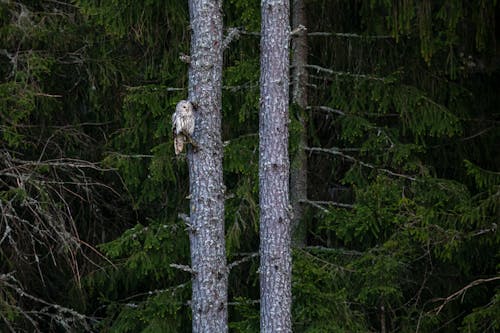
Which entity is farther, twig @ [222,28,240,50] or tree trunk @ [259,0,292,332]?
twig @ [222,28,240,50]

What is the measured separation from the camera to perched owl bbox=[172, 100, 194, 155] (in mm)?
6523

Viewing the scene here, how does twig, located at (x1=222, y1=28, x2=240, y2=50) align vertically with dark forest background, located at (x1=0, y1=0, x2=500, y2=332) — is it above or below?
above

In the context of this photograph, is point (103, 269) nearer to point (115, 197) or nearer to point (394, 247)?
point (115, 197)

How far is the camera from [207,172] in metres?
6.88

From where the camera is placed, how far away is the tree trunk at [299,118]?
27.7ft

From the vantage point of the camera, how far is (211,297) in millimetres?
6949

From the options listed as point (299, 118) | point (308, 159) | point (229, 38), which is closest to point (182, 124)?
point (229, 38)

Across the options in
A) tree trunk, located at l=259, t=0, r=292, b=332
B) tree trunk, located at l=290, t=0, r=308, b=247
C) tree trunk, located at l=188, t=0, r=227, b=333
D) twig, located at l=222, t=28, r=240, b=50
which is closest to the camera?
tree trunk, located at l=259, t=0, r=292, b=332

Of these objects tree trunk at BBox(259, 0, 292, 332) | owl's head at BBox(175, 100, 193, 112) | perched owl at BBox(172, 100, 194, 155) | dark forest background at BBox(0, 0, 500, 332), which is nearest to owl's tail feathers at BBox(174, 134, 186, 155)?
perched owl at BBox(172, 100, 194, 155)

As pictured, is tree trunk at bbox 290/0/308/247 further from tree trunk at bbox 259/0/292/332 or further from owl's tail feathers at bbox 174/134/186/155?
owl's tail feathers at bbox 174/134/186/155

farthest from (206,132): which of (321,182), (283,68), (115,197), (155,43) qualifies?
(115,197)

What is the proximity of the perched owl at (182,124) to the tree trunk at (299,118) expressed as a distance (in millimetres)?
1892

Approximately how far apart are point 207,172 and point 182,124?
51cm

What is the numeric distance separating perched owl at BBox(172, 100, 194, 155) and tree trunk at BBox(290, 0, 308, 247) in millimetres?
1892
